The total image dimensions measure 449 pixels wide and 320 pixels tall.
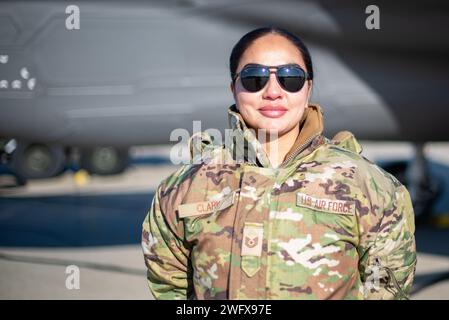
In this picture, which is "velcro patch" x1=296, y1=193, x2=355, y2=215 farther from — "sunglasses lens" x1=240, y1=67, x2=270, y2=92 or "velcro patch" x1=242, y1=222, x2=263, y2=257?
"sunglasses lens" x1=240, y1=67, x2=270, y2=92

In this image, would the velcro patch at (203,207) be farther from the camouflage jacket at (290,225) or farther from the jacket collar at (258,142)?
the jacket collar at (258,142)

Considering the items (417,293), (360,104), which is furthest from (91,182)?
(417,293)

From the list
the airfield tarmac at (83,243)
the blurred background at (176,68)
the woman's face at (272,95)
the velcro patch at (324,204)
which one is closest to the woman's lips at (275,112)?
the woman's face at (272,95)

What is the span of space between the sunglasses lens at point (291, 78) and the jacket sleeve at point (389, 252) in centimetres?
49

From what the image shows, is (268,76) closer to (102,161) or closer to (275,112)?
(275,112)

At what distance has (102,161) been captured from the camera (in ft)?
52.3

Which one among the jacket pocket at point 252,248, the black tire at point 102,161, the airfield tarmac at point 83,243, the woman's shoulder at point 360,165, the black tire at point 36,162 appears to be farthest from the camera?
the black tire at point 102,161

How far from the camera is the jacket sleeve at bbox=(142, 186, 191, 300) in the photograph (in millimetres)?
2264

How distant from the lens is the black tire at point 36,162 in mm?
14416

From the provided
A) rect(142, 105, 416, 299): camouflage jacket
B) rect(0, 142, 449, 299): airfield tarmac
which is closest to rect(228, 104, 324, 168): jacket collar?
rect(142, 105, 416, 299): camouflage jacket

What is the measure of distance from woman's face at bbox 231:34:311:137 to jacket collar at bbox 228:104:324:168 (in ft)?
0.14

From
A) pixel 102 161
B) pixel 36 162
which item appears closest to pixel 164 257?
pixel 36 162

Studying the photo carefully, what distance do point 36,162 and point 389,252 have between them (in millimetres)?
13737

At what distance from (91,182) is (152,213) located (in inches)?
533
